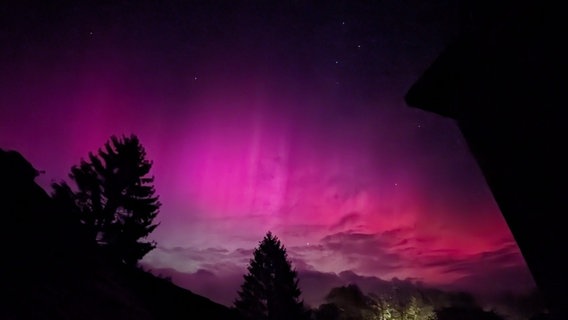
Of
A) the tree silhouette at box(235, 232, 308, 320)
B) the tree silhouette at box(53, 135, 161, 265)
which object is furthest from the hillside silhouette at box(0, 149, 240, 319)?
the tree silhouette at box(235, 232, 308, 320)

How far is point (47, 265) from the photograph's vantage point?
4.27 m

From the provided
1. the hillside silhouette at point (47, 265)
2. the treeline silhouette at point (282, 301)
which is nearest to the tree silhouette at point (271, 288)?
the treeline silhouette at point (282, 301)

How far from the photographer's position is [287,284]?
41125 millimetres

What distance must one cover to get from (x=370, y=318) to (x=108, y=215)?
151ft

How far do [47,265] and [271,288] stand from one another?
41052 millimetres

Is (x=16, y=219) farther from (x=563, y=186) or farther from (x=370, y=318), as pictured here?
(x=370, y=318)

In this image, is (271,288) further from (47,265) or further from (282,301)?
(47,265)

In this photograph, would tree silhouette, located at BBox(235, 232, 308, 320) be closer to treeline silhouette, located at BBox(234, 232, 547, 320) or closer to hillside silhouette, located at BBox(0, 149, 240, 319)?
treeline silhouette, located at BBox(234, 232, 547, 320)

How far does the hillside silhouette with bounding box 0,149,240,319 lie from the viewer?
3680mm

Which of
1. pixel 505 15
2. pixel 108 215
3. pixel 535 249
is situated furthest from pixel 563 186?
pixel 108 215

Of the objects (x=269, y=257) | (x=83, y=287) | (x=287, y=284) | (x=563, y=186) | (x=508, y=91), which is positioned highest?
(x=269, y=257)

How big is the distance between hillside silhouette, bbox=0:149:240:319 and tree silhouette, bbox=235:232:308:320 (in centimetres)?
3724

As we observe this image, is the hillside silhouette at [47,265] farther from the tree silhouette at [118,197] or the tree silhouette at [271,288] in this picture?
the tree silhouette at [271,288]

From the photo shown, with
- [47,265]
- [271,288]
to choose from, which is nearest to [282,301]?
[271,288]
